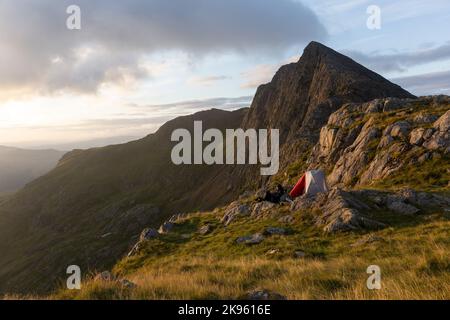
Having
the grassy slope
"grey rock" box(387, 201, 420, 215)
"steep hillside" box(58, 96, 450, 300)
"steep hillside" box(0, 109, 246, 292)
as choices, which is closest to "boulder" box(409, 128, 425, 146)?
"steep hillside" box(58, 96, 450, 300)

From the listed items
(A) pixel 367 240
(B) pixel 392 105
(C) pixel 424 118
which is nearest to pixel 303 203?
(A) pixel 367 240

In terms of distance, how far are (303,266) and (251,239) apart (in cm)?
1033

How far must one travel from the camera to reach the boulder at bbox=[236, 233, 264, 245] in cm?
2336

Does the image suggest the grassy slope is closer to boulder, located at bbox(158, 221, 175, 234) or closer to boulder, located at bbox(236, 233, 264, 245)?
boulder, located at bbox(236, 233, 264, 245)

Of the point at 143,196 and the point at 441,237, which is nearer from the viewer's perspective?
the point at 441,237

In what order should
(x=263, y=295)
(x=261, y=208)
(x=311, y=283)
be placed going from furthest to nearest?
1. (x=261, y=208)
2. (x=311, y=283)
3. (x=263, y=295)

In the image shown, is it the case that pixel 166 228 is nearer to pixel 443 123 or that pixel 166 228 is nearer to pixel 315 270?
pixel 315 270

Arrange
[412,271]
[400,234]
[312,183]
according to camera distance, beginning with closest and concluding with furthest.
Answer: [412,271] → [400,234] → [312,183]

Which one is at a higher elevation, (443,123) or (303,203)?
→ (443,123)

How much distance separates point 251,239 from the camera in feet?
78.4

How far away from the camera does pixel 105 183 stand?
16362 centimetres
